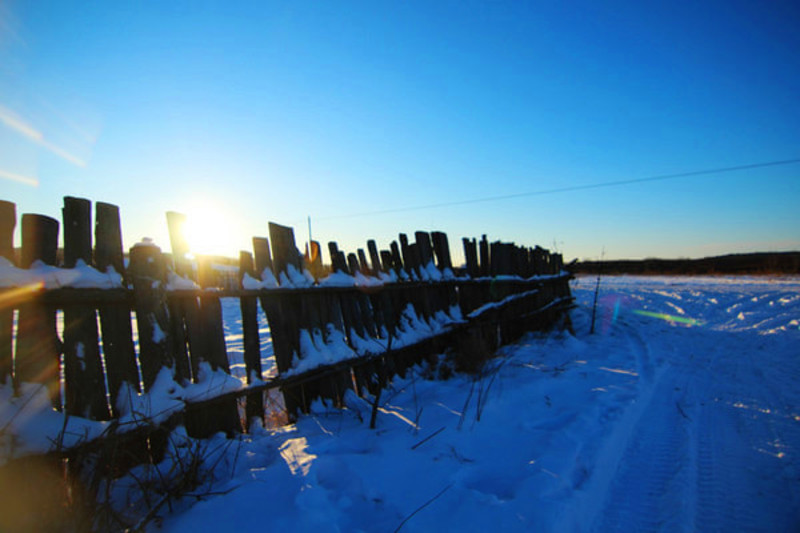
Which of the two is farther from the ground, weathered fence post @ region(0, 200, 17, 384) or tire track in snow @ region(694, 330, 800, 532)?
weathered fence post @ region(0, 200, 17, 384)

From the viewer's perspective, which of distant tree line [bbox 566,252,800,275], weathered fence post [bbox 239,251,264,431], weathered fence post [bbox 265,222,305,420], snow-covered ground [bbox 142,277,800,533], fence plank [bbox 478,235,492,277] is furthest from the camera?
distant tree line [bbox 566,252,800,275]

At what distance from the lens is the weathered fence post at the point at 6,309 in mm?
1872

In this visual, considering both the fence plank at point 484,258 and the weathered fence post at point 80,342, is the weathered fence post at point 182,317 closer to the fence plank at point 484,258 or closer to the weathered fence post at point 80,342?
the weathered fence post at point 80,342

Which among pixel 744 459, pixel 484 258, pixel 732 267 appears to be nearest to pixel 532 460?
pixel 744 459

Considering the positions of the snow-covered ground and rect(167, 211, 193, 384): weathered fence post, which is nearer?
the snow-covered ground

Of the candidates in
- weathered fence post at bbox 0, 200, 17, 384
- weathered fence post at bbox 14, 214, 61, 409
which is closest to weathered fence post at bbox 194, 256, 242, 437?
weathered fence post at bbox 14, 214, 61, 409

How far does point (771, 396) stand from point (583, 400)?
7.06ft

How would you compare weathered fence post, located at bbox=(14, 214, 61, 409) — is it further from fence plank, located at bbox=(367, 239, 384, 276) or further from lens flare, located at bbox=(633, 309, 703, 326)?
lens flare, located at bbox=(633, 309, 703, 326)

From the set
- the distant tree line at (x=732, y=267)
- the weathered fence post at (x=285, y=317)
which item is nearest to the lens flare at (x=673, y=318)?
the weathered fence post at (x=285, y=317)

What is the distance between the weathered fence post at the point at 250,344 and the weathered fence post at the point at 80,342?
941 mm

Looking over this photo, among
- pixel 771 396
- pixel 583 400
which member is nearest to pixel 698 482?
pixel 583 400

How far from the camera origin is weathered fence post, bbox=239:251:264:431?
2.92 meters

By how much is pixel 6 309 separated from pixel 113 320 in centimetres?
48

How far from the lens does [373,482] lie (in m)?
2.11
